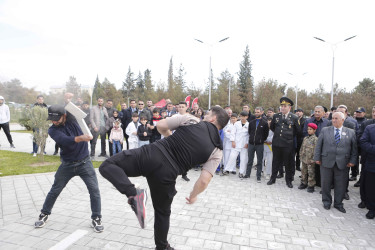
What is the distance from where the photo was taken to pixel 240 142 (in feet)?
26.2

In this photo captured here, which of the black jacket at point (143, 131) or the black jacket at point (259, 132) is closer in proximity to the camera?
the black jacket at point (259, 132)

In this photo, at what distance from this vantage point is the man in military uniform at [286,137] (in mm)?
6832

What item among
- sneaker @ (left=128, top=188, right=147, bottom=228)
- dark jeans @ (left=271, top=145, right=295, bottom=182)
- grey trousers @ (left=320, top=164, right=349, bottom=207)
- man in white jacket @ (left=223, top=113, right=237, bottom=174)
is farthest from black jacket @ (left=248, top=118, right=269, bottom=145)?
sneaker @ (left=128, top=188, right=147, bottom=228)

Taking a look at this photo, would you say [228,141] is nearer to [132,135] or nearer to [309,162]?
[309,162]

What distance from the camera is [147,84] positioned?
41.0 meters

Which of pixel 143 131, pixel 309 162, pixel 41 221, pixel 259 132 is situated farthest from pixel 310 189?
pixel 41 221

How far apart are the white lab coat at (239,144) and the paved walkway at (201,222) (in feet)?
5.88

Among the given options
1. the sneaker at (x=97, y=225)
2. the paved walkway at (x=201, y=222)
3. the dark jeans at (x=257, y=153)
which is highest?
the dark jeans at (x=257, y=153)

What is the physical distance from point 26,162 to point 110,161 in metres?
7.57

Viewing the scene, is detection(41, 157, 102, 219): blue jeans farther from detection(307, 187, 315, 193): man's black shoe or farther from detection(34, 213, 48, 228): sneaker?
detection(307, 187, 315, 193): man's black shoe

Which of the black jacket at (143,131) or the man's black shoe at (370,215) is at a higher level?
the black jacket at (143,131)

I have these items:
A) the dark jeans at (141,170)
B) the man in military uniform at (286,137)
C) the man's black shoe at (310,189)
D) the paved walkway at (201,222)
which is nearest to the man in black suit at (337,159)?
the paved walkway at (201,222)

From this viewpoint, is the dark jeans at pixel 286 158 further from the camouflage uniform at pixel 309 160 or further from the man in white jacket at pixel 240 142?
the man in white jacket at pixel 240 142

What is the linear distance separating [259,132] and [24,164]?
777 centimetres
